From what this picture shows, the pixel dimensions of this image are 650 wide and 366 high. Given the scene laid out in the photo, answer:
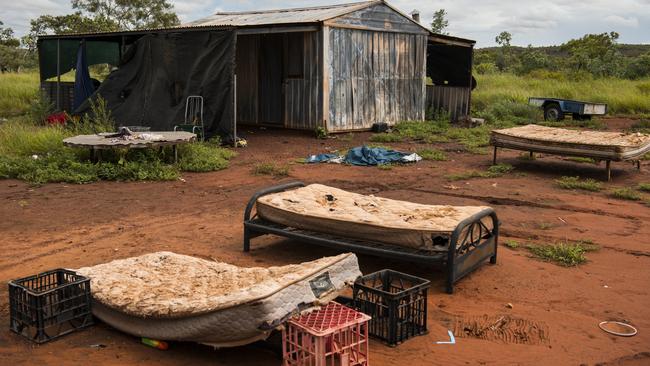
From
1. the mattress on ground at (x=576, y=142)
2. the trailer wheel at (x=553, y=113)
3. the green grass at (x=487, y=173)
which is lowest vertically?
the green grass at (x=487, y=173)

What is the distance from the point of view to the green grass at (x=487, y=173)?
1108 centimetres

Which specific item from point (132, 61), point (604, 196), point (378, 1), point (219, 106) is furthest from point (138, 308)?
point (378, 1)

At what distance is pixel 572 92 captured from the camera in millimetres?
22547

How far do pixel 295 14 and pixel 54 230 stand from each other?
11607mm

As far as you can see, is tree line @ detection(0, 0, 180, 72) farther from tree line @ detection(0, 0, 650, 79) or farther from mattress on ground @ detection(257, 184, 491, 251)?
mattress on ground @ detection(257, 184, 491, 251)

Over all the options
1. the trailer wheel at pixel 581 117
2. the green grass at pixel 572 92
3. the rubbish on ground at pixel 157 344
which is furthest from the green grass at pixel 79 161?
the green grass at pixel 572 92

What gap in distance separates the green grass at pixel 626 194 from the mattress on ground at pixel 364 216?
4.17 m

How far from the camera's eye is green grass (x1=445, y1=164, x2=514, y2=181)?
11081 mm

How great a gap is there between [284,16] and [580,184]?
9992mm

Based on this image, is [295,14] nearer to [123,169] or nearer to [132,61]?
[132,61]

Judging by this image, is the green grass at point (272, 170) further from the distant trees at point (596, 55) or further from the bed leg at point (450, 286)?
the distant trees at point (596, 55)

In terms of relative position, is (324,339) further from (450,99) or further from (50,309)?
(450,99)

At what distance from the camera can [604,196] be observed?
9711 mm

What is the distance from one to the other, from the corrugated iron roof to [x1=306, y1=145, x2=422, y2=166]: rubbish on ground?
4072mm
